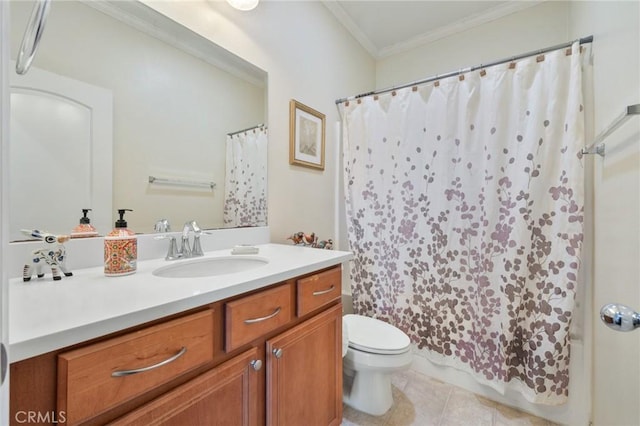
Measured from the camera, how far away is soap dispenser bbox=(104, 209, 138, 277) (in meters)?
0.82

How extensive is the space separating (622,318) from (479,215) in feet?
3.40

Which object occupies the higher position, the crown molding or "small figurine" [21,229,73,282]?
the crown molding

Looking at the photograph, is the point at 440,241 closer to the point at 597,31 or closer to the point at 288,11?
the point at 597,31

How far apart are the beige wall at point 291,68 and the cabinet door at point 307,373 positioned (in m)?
0.67

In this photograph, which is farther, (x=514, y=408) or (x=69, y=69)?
(x=514, y=408)

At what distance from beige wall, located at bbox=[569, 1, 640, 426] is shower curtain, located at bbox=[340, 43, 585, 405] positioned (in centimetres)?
11

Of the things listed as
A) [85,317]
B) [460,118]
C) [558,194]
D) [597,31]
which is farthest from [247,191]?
[597,31]

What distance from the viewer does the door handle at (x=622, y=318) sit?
1.77 feet

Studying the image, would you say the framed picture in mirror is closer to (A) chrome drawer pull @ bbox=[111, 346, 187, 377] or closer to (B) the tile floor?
(A) chrome drawer pull @ bbox=[111, 346, 187, 377]

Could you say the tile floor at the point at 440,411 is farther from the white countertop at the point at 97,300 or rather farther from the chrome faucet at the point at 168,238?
the chrome faucet at the point at 168,238

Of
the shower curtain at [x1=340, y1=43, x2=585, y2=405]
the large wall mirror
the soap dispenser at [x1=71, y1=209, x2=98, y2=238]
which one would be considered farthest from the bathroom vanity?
the shower curtain at [x1=340, y1=43, x2=585, y2=405]

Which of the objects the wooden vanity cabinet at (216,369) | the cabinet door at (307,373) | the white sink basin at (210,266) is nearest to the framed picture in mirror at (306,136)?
the white sink basin at (210,266)

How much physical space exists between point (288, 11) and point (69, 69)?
1258 millimetres

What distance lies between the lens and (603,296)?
1094 mm
